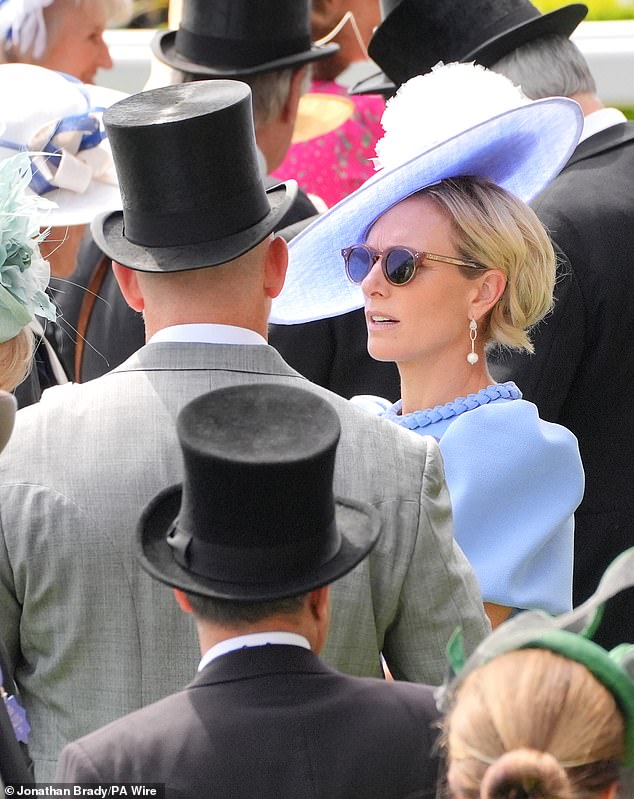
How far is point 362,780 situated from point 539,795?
1.12ft

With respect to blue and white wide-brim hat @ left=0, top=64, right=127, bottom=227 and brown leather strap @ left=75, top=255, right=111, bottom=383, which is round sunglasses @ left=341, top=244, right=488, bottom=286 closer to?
blue and white wide-brim hat @ left=0, top=64, right=127, bottom=227

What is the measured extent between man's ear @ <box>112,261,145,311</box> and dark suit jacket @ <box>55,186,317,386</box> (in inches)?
47.7

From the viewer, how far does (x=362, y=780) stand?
1.88m

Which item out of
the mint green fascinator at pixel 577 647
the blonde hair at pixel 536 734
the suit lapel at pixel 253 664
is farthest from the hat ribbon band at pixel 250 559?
the blonde hair at pixel 536 734

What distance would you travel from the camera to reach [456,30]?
4242 mm

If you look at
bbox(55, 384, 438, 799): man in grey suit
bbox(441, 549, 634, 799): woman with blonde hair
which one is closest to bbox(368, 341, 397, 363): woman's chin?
bbox(55, 384, 438, 799): man in grey suit

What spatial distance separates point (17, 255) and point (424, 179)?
37.4 inches

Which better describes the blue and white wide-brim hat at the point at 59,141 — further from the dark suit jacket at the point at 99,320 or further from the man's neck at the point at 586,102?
the man's neck at the point at 586,102

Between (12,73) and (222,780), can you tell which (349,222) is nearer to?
(12,73)

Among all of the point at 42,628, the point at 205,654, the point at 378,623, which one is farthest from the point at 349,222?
the point at 205,654

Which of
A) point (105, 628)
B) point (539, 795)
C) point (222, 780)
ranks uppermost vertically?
point (539, 795)

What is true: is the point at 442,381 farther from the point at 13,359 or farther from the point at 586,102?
the point at 586,102

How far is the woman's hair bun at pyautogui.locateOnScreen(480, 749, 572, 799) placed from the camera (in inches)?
62.2

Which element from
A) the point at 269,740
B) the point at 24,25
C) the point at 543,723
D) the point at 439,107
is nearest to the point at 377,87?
the point at 24,25
